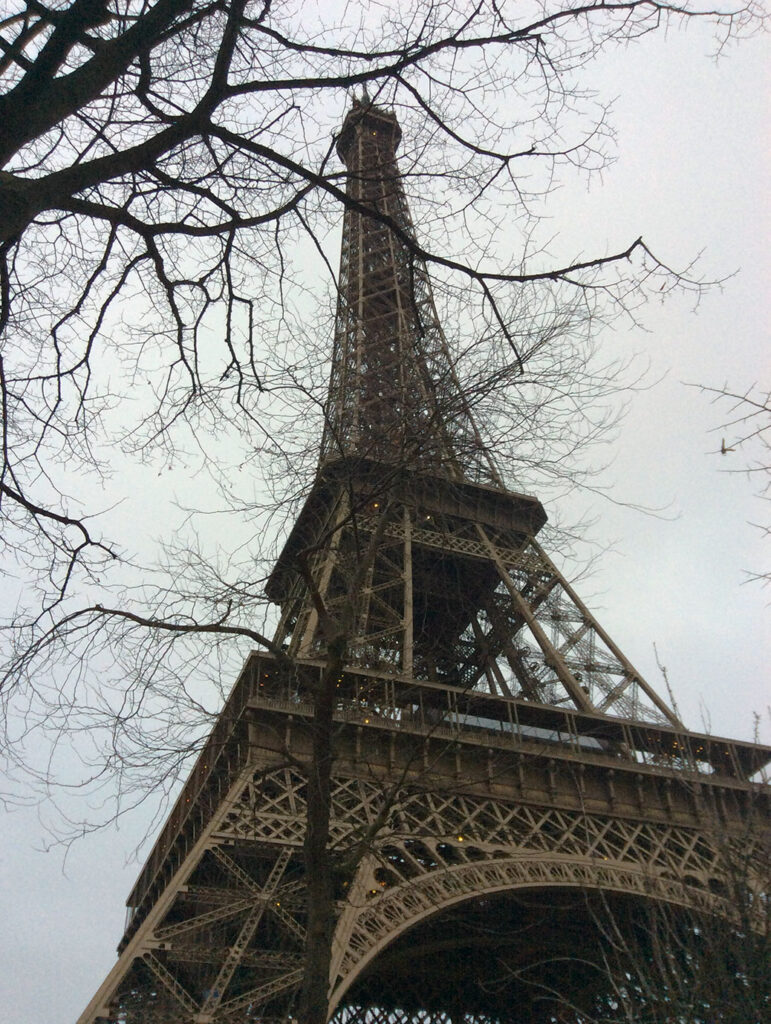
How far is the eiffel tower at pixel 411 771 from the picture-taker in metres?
7.90

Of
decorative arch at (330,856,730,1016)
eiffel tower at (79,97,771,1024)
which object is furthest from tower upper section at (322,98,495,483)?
decorative arch at (330,856,730,1016)

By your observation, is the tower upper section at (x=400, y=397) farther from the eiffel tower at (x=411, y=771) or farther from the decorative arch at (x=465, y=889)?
the decorative arch at (x=465, y=889)

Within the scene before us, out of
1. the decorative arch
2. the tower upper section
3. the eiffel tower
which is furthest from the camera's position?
the decorative arch

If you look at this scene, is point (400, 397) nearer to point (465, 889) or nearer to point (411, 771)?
point (465, 889)

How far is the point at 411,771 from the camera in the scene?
18125mm

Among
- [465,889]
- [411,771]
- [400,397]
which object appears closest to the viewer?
[400,397]

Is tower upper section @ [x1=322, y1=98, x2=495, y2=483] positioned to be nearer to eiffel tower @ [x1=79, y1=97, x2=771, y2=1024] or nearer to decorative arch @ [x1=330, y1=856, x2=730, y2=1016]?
eiffel tower @ [x1=79, y1=97, x2=771, y2=1024]

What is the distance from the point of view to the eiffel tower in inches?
311

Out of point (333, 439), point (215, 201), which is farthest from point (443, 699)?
point (215, 201)

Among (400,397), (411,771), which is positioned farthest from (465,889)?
(400,397)

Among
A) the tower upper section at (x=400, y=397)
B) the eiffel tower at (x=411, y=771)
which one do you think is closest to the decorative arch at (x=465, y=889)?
the eiffel tower at (x=411, y=771)

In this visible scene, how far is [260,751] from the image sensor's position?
17.0 m

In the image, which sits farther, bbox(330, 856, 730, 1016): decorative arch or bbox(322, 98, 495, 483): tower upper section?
bbox(330, 856, 730, 1016): decorative arch

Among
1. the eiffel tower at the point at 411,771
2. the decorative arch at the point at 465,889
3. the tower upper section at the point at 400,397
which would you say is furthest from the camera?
the decorative arch at the point at 465,889
